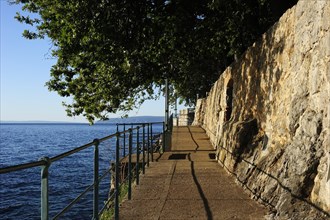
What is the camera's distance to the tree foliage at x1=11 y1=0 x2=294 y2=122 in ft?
39.6

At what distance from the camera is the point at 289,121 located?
6.27 meters

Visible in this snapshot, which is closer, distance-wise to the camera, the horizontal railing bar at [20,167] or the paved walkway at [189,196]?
the horizontal railing bar at [20,167]

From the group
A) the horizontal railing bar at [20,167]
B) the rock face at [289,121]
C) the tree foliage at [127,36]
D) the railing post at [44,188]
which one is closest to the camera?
the horizontal railing bar at [20,167]

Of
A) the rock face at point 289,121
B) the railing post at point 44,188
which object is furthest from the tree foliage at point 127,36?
the railing post at point 44,188

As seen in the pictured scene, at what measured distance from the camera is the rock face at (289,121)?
4.94m

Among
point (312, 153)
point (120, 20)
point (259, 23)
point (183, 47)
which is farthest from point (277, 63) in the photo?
point (183, 47)

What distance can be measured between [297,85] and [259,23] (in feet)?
34.5

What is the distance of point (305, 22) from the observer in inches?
239

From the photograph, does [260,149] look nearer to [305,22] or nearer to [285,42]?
[285,42]

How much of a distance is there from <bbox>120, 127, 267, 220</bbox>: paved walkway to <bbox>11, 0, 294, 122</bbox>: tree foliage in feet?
14.9

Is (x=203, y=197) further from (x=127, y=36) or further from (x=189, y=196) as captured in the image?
(x=127, y=36)

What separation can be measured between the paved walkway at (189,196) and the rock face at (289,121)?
309 mm

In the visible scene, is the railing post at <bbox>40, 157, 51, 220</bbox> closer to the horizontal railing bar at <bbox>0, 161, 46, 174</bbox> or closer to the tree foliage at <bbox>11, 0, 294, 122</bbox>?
the horizontal railing bar at <bbox>0, 161, 46, 174</bbox>

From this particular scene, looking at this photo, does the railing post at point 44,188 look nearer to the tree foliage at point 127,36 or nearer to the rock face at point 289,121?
the rock face at point 289,121
